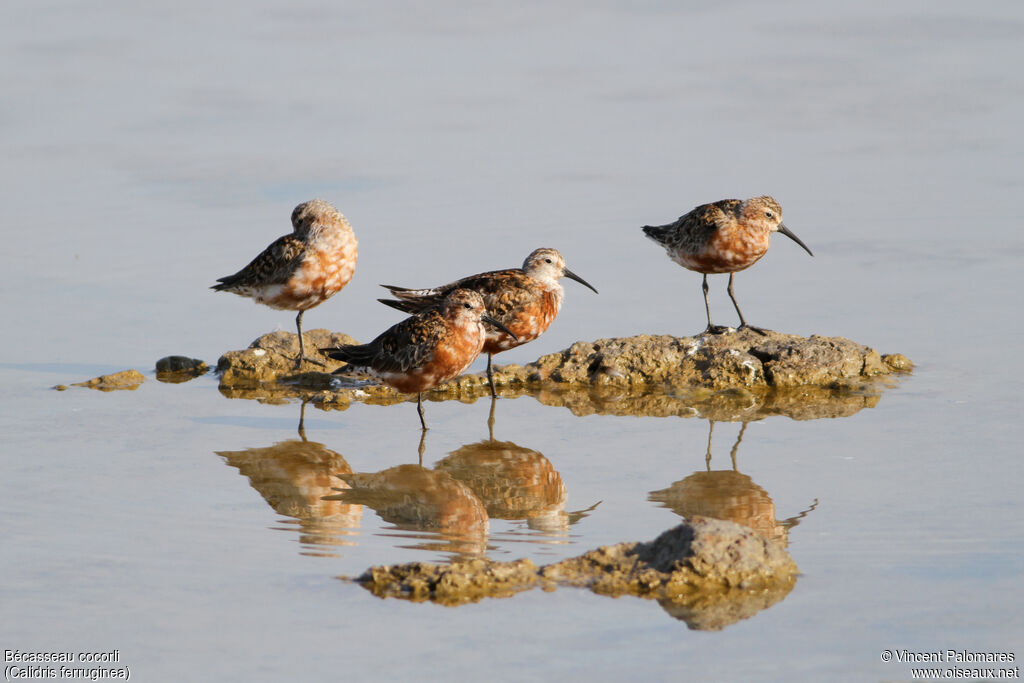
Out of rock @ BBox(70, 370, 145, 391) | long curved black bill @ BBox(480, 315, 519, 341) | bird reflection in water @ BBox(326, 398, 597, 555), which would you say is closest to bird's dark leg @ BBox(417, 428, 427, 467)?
bird reflection in water @ BBox(326, 398, 597, 555)

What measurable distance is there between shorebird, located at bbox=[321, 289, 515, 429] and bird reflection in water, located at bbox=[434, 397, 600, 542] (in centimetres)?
72

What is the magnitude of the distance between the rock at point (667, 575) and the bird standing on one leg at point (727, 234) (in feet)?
20.9

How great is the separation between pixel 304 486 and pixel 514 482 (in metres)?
1.64

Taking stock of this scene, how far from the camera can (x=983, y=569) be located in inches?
322

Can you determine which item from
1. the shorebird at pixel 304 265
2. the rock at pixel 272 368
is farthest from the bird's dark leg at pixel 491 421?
the shorebird at pixel 304 265

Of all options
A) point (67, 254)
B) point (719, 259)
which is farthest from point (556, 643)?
point (67, 254)

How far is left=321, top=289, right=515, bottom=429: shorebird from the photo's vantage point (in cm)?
1162

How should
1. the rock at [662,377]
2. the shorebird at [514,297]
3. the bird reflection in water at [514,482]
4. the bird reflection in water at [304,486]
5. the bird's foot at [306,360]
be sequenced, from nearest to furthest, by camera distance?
the bird reflection in water at [304,486] < the bird reflection in water at [514,482] < the rock at [662,377] < the shorebird at [514,297] < the bird's foot at [306,360]

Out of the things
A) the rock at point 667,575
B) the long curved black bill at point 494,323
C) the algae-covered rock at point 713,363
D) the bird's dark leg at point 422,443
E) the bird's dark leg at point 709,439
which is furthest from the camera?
the algae-covered rock at point 713,363

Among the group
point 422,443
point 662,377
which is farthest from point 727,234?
point 422,443

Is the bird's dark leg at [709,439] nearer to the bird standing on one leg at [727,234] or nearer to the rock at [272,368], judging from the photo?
the bird standing on one leg at [727,234]

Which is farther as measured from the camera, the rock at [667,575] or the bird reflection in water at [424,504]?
the bird reflection in water at [424,504]

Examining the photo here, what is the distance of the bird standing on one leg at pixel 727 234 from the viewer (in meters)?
14.4

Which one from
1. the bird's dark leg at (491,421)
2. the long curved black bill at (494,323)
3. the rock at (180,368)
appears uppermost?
the long curved black bill at (494,323)
